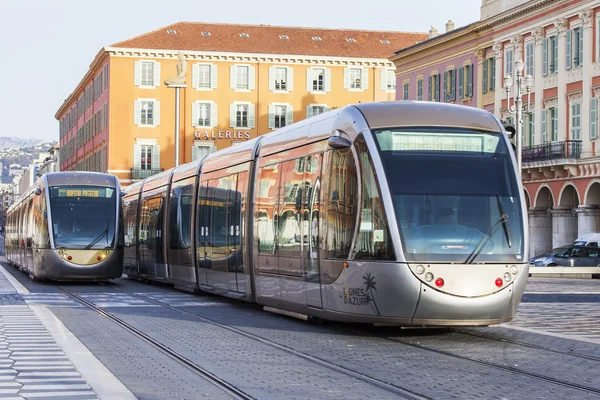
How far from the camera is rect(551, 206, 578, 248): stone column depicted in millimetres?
58406

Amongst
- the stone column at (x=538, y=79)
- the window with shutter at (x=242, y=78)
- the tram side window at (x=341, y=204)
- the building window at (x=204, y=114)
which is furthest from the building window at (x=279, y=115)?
the tram side window at (x=341, y=204)

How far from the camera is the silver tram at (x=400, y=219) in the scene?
615 inches

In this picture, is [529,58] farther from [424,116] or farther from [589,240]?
[424,116]

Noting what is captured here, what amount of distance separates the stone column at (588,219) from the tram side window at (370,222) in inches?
1612

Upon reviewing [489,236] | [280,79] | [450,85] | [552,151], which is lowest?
[489,236]

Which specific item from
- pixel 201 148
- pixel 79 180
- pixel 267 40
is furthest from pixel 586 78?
pixel 267 40

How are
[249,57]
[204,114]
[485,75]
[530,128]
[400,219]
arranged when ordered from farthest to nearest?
1. [249,57]
2. [204,114]
3. [485,75]
4. [530,128]
5. [400,219]

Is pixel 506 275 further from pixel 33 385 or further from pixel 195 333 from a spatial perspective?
pixel 33 385

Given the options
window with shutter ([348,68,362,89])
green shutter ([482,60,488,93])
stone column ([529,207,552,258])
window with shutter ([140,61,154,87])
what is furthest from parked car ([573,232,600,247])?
window with shutter ([140,61,154,87])

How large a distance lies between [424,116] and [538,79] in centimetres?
4491

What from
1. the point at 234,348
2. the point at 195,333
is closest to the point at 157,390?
the point at 234,348

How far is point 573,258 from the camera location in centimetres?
5219

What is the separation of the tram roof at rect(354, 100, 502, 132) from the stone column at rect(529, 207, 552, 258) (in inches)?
1768

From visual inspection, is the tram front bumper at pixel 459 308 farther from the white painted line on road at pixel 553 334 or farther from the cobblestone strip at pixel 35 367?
the cobblestone strip at pixel 35 367
